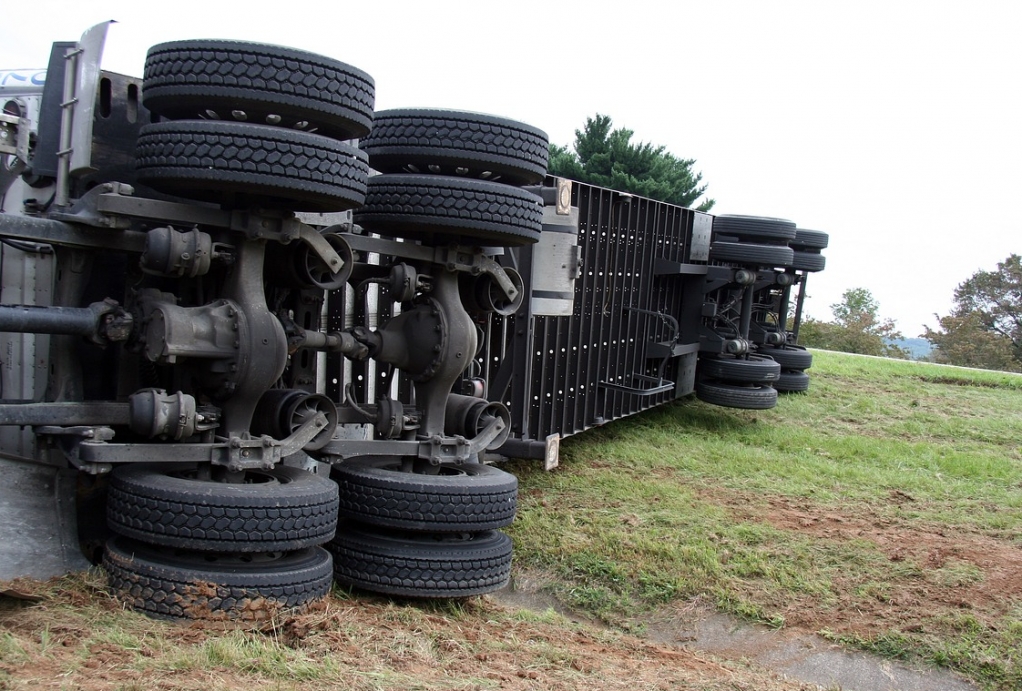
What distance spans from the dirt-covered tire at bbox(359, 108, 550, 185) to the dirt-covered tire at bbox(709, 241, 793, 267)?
6.56 m

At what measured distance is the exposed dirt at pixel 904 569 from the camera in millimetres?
5895

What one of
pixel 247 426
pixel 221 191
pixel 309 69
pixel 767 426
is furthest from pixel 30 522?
pixel 767 426

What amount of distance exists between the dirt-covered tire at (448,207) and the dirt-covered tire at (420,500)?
4.33ft

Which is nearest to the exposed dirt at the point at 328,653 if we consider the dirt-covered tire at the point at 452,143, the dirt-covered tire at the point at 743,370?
the dirt-covered tire at the point at 452,143

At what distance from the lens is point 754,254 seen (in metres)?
11.7

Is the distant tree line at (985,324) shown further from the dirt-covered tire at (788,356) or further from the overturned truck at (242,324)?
the overturned truck at (242,324)

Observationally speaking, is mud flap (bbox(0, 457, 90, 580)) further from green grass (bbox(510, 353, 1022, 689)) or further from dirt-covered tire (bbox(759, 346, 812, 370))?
dirt-covered tire (bbox(759, 346, 812, 370))

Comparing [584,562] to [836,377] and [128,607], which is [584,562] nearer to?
[128,607]

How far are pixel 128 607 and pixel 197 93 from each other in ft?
7.23

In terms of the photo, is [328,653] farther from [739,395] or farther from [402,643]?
[739,395]

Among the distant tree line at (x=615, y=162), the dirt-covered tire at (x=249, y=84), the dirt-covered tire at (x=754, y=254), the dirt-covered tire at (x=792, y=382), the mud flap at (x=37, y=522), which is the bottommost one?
the mud flap at (x=37, y=522)

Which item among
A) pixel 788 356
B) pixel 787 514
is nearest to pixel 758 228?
pixel 788 356

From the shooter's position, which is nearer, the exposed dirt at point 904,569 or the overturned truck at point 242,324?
the overturned truck at point 242,324

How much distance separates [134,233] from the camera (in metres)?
4.58
